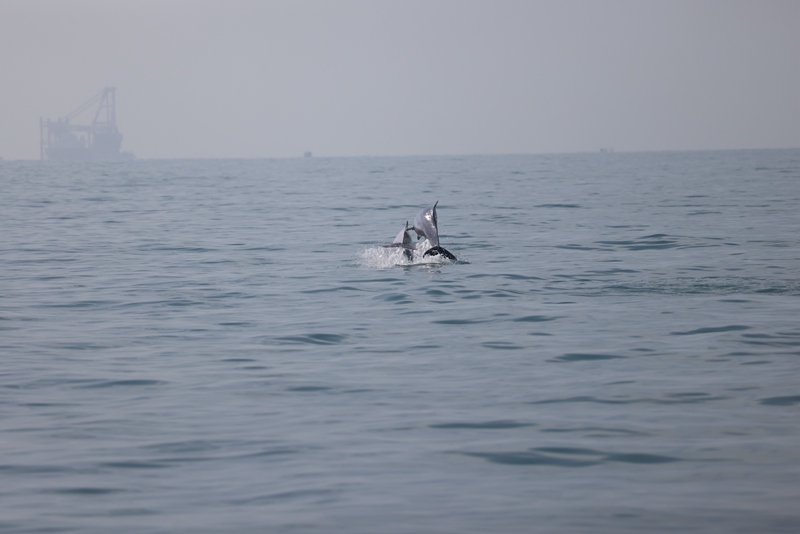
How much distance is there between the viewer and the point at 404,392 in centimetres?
1199

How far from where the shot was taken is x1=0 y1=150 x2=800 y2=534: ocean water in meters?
8.37

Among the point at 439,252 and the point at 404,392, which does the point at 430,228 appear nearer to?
the point at 439,252

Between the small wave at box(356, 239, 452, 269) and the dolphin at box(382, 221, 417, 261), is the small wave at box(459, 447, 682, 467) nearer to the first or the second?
the dolphin at box(382, 221, 417, 261)

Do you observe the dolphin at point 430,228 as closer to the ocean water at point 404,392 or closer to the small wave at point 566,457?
the ocean water at point 404,392

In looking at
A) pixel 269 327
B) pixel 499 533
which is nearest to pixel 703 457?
pixel 499 533

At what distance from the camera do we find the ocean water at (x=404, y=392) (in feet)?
27.5

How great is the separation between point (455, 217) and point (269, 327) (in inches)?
1048

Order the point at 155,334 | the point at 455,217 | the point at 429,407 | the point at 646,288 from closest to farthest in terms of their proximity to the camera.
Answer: the point at 429,407 < the point at 155,334 < the point at 646,288 < the point at 455,217

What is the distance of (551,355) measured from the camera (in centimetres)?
1397

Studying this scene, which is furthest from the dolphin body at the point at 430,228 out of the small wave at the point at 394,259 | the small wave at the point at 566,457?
the small wave at the point at 566,457

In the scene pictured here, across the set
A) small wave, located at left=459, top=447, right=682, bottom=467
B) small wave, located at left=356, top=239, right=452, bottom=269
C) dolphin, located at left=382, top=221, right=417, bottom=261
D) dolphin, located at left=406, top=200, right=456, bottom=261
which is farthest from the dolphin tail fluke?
small wave, located at left=459, top=447, right=682, bottom=467

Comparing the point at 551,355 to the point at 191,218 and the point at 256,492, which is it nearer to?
the point at 256,492

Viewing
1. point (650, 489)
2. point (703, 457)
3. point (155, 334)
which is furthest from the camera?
point (155, 334)

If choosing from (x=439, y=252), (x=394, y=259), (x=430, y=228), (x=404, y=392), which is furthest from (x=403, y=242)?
(x=404, y=392)
